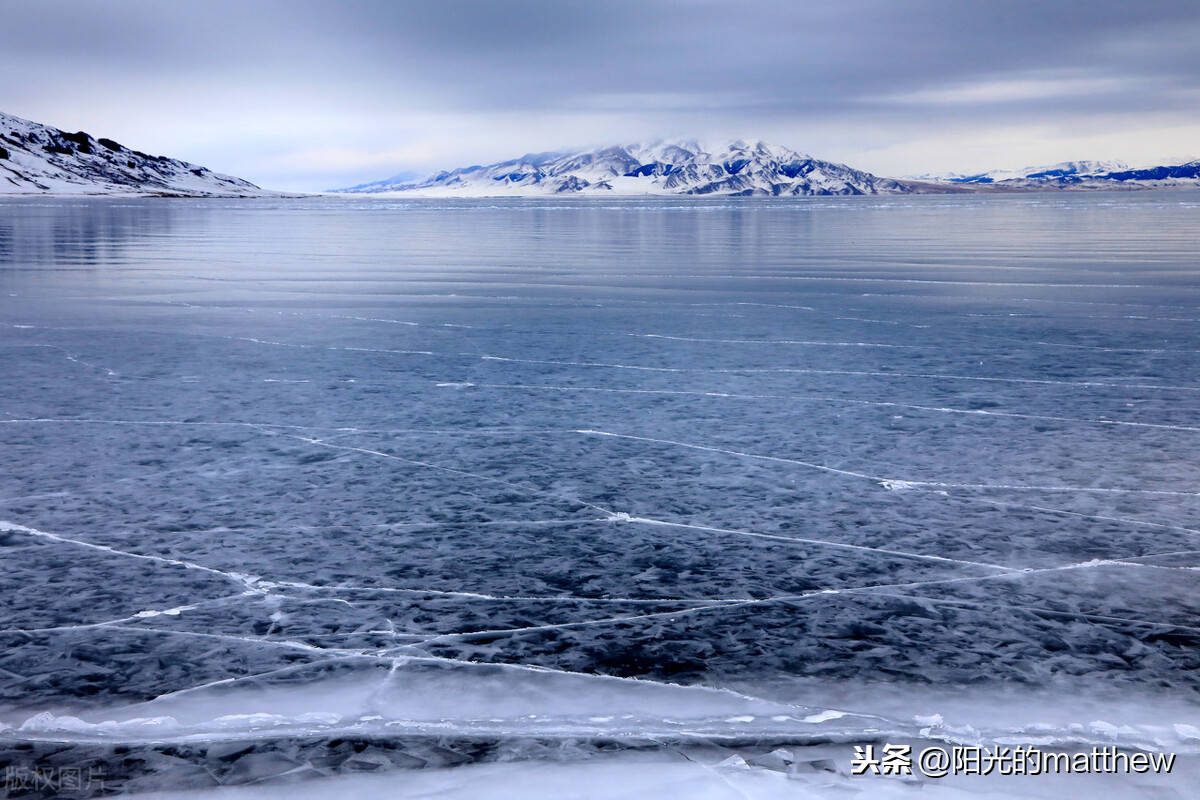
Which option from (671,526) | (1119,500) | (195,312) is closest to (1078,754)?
(671,526)

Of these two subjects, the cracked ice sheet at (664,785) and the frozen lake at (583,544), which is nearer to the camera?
the cracked ice sheet at (664,785)

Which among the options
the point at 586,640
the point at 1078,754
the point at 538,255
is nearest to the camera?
the point at 1078,754

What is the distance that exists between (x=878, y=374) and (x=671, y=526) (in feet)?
15.2

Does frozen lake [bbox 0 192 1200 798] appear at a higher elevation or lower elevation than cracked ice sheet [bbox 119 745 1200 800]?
higher

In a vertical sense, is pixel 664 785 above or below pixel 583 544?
below

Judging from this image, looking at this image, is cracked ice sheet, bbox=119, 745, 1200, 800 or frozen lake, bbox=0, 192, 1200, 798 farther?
frozen lake, bbox=0, 192, 1200, 798

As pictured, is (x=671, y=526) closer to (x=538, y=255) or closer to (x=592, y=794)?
(x=592, y=794)

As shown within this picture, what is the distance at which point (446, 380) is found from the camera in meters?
9.03

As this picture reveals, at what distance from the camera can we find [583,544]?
490cm

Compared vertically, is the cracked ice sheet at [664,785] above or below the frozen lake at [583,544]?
below

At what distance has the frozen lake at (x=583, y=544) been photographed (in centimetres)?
332

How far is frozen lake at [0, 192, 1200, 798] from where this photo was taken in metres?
3.32

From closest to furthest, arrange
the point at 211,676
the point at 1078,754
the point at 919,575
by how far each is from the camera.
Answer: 1. the point at 1078,754
2. the point at 211,676
3. the point at 919,575

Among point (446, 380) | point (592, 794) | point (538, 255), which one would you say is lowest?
point (592, 794)
